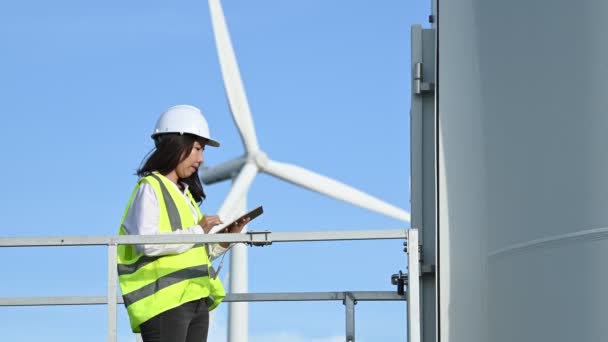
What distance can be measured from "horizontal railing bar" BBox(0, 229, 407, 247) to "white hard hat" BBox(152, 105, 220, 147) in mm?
740

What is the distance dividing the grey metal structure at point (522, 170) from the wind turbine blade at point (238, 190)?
13.1 m

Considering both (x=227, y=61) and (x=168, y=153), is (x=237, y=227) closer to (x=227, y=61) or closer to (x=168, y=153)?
(x=168, y=153)

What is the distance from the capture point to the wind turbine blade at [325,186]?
24.5m

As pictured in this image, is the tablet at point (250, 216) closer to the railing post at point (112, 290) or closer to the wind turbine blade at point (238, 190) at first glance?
the railing post at point (112, 290)

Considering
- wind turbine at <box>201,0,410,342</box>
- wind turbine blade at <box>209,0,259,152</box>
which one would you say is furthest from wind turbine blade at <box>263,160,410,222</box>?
wind turbine blade at <box>209,0,259,152</box>

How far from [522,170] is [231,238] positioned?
1.90 meters

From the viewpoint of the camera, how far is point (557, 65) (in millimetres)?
7945

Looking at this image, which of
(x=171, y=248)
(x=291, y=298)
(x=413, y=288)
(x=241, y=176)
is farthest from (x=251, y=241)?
(x=241, y=176)

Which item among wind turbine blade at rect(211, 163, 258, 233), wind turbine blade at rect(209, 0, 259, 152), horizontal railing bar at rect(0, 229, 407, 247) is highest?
wind turbine blade at rect(209, 0, 259, 152)

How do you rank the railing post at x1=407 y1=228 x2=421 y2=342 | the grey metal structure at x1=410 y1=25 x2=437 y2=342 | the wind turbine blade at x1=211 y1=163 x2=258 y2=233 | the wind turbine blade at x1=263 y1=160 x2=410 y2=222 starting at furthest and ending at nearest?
1. the wind turbine blade at x1=263 y1=160 x2=410 y2=222
2. the wind turbine blade at x1=211 y1=163 x2=258 y2=233
3. the grey metal structure at x1=410 y1=25 x2=437 y2=342
4. the railing post at x1=407 y1=228 x2=421 y2=342

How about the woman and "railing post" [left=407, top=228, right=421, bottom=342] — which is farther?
the woman

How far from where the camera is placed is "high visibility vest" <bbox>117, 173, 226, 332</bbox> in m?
7.62

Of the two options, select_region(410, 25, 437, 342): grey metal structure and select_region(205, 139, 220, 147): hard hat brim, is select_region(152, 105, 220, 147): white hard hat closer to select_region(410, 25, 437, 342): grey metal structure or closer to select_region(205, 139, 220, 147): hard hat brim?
select_region(205, 139, 220, 147): hard hat brim

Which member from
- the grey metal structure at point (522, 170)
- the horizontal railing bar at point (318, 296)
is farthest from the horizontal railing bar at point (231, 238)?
the horizontal railing bar at point (318, 296)
